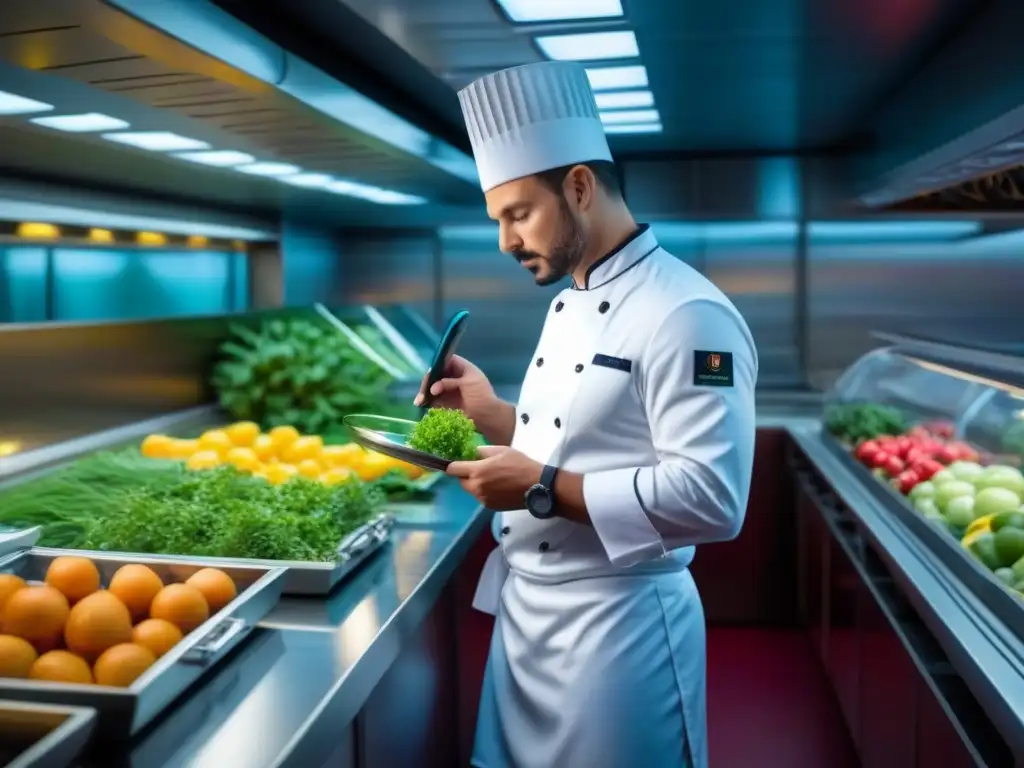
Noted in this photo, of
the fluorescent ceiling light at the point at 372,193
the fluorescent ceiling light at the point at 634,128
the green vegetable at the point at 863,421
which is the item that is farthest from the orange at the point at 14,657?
the fluorescent ceiling light at the point at 634,128

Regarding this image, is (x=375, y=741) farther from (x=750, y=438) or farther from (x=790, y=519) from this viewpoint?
(x=790, y=519)

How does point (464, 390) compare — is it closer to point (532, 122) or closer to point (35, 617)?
point (532, 122)

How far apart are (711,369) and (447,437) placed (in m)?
0.44

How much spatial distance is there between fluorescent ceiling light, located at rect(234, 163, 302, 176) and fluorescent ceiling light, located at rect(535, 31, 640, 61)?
2.26 ft

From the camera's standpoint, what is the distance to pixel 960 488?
2273mm

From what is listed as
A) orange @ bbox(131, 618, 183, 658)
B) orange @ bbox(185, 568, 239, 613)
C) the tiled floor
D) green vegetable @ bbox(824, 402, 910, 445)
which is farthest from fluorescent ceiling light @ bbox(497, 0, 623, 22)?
the tiled floor

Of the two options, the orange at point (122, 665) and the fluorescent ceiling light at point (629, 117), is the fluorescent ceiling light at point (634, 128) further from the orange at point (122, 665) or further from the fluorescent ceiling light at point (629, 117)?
the orange at point (122, 665)

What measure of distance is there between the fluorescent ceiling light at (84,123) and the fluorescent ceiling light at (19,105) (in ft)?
0.22

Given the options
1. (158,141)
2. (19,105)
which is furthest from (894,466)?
(19,105)

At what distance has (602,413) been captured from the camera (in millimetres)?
1602

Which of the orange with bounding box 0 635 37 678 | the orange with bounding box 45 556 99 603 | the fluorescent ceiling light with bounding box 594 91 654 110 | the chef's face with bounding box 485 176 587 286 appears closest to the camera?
the orange with bounding box 0 635 37 678

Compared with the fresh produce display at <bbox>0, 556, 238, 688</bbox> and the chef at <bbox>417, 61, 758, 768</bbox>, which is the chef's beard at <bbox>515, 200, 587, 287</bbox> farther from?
the fresh produce display at <bbox>0, 556, 238, 688</bbox>

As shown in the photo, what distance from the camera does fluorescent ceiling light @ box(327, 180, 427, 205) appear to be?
308 cm

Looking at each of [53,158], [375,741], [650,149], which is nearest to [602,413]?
[375,741]
